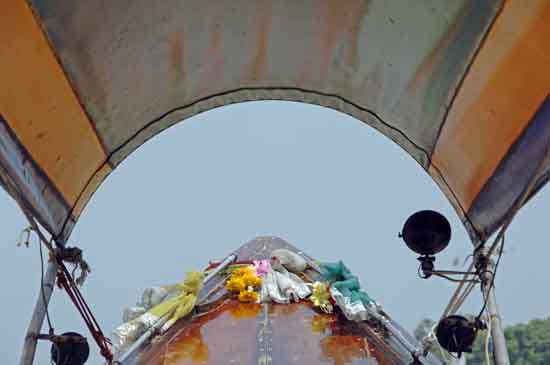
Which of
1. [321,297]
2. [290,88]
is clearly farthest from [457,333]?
[321,297]

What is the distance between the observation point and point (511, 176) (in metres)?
2.46

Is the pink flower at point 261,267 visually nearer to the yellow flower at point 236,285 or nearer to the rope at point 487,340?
the yellow flower at point 236,285

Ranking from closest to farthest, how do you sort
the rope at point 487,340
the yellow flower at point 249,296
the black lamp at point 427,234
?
the rope at point 487,340, the black lamp at point 427,234, the yellow flower at point 249,296

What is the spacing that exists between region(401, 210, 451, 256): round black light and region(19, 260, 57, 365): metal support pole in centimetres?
174

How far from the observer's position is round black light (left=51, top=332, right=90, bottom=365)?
271 cm

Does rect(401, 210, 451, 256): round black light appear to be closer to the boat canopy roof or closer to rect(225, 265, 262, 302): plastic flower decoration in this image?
the boat canopy roof

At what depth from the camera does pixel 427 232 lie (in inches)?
106

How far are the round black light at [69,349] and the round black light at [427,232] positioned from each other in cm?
171

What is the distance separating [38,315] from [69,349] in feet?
1.09

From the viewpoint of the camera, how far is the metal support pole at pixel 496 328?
91.0 inches

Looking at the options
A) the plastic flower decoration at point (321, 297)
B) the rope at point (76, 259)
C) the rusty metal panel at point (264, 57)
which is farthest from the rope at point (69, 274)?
the plastic flower decoration at point (321, 297)

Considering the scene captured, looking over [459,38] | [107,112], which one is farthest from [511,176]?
[107,112]

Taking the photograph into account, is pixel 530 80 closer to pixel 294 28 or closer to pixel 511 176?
pixel 511 176

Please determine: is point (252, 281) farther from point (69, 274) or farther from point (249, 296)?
point (69, 274)
